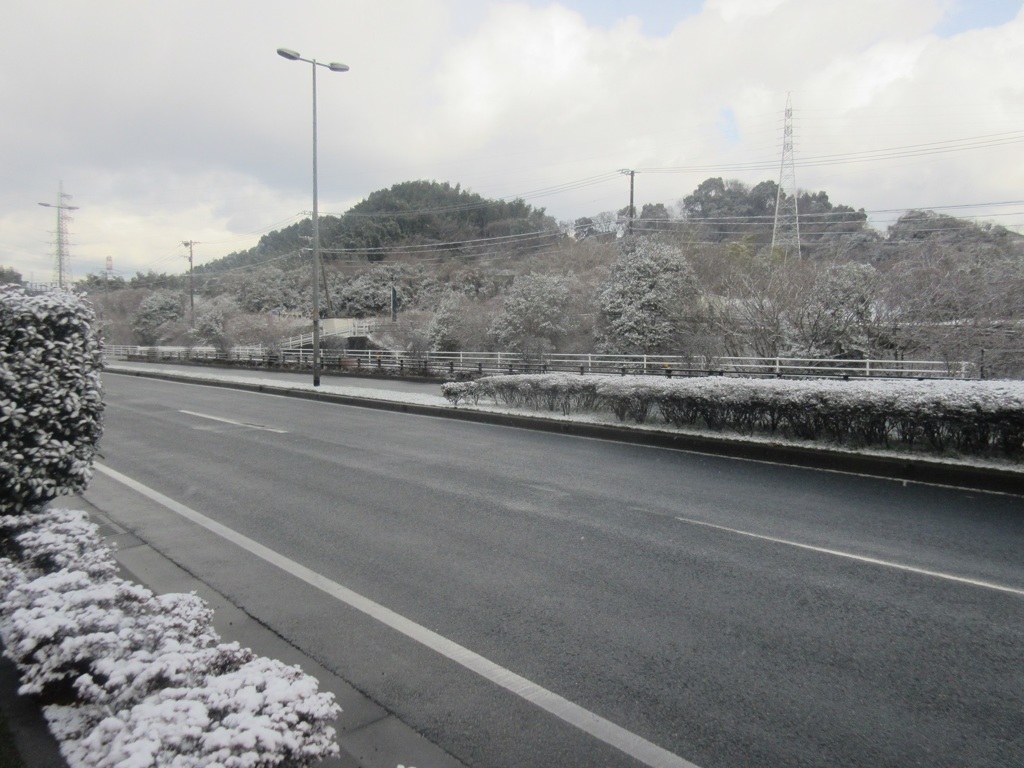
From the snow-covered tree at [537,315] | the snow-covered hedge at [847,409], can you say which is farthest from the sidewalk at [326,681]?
the snow-covered tree at [537,315]

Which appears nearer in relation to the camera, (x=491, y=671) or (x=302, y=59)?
(x=491, y=671)

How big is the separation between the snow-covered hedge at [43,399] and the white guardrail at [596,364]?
12.1m

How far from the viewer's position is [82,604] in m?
3.30

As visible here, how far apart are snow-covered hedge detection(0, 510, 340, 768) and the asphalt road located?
852 millimetres

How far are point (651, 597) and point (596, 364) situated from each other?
77.4 feet

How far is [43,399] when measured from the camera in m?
5.27

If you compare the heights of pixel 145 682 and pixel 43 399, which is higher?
pixel 43 399

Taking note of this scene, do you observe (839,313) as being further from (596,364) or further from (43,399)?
(43,399)

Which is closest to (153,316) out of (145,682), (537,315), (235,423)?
(537,315)

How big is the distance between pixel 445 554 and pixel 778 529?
329 cm

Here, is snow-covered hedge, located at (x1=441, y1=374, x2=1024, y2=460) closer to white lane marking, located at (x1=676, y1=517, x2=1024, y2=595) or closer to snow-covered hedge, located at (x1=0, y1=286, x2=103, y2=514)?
white lane marking, located at (x1=676, y1=517, x2=1024, y2=595)

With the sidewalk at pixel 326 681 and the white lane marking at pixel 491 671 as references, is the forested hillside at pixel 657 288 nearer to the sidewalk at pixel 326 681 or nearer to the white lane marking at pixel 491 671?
the white lane marking at pixel 491 671

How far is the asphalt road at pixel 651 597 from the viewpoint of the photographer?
3.15 m

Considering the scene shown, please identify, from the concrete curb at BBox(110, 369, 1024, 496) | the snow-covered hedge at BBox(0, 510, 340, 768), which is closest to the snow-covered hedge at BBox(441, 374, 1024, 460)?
the concrete curb at BBox(110, 369, 1024, 496)
